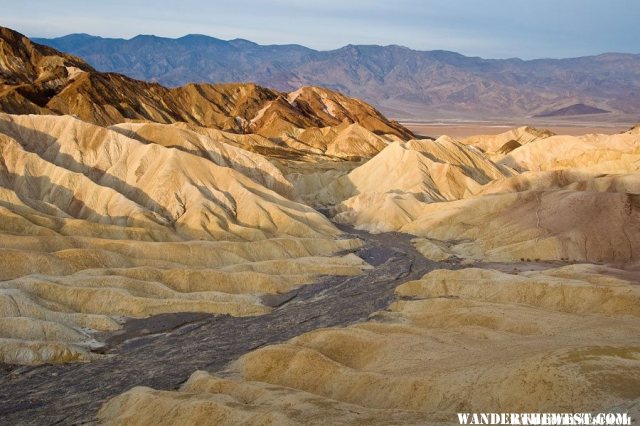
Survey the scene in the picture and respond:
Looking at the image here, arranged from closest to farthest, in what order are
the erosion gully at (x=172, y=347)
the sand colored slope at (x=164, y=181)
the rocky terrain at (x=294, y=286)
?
the rocky terrain at (x=294, y=286) → the erosion gully at (x=172, y=347) → the sand colored slope at (x=164, y=181)

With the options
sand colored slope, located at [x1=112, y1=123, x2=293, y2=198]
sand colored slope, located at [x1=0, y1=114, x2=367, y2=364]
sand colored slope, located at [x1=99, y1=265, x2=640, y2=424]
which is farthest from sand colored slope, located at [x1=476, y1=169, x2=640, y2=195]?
sand colored slope, located at [x1=99, y1=265, x2=640, y2=424]

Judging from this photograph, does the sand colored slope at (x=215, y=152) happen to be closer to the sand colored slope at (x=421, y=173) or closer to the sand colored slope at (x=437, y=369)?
the sand colored slope at (x=421, y=173)

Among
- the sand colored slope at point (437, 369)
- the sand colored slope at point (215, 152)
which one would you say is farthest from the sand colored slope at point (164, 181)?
the sand colored slope at point (437, 369)

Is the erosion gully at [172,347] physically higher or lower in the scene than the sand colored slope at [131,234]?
lower

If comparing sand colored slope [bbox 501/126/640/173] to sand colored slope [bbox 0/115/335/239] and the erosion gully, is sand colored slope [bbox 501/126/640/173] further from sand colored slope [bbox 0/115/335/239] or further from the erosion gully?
the erosion gully

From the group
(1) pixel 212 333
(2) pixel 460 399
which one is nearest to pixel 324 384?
(2) pixel 460 399

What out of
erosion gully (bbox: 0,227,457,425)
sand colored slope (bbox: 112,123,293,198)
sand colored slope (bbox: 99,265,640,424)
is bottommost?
erosion gully (bbox: 0,227,457,425)

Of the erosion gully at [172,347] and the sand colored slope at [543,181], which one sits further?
the sand colored slope at [543,181]
